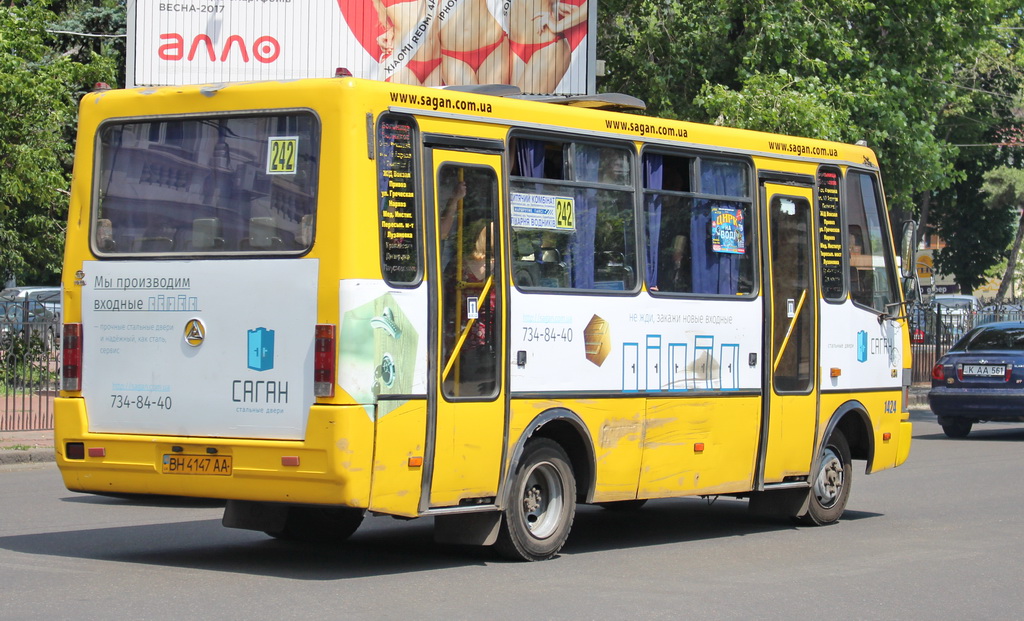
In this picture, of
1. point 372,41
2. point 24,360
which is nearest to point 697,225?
point 24,360

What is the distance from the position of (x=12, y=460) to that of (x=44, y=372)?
2.86 metres

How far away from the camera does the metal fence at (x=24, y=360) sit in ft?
61.4

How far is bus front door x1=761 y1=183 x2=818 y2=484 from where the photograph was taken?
1122 cm

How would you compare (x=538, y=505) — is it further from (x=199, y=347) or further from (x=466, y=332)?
(x=199, y=347)

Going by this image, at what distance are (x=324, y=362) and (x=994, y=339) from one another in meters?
16.0

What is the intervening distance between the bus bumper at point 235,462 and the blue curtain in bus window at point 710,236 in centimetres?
340

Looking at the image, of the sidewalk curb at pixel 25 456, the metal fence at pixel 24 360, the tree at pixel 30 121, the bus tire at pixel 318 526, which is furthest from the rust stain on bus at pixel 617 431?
the tree at pixel 30 121

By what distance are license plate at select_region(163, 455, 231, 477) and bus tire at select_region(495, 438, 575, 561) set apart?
1.79 m

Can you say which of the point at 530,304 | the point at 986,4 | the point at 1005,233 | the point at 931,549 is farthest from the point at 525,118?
the point at 1005,233

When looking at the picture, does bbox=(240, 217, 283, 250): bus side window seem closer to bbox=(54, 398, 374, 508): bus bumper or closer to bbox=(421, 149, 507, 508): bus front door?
bbox=(421, 149, 507, 508): bus front door

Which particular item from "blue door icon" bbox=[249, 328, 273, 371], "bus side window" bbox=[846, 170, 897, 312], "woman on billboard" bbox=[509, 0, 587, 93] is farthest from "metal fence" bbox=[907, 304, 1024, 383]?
"blue door icon" bbox=[249, 328, 273, 371]

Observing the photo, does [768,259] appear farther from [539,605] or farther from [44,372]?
[44,372]

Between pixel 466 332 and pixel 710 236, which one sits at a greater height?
pixel 710 236

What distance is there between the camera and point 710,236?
35.3ft
